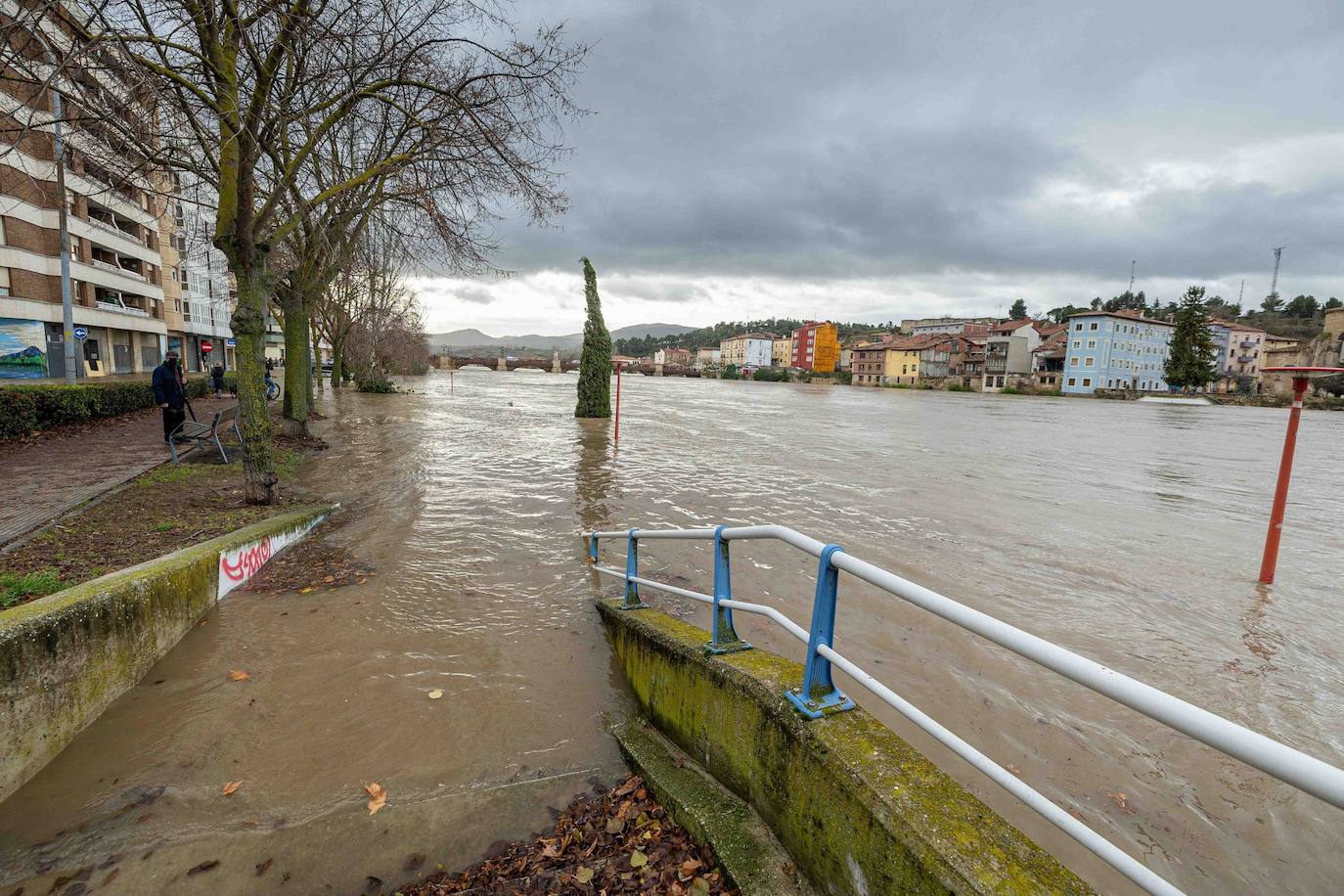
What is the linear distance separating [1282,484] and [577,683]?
8416 mm

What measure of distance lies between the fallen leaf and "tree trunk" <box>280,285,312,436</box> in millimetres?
13881

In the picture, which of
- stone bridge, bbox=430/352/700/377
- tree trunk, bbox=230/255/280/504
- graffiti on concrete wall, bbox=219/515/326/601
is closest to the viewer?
graffiti on concrete wall, bbox=219/515/326/601

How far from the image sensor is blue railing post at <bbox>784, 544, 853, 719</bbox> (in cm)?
245

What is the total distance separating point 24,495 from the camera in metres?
7.16

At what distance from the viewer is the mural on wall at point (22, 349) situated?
26.2 m

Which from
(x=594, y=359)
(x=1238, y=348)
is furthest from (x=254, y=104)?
(x=1238, y=348)

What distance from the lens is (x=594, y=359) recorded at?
2500cm

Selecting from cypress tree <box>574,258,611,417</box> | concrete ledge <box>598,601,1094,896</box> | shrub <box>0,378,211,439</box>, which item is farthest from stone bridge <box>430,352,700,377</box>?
concrete ledge <box>598,601,1094,896</box>

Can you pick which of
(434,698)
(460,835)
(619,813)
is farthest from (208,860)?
(619,813)

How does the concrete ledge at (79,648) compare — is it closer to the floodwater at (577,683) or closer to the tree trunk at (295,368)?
the floodwater at (577,683)

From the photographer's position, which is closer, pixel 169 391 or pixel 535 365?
pixel 169 391

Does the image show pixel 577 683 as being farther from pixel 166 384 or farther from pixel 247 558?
pixel 166 384

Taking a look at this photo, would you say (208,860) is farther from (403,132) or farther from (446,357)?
(446,357)

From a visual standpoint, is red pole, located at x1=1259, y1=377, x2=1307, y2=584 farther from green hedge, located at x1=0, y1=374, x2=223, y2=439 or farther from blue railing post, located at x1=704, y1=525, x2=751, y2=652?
green hedge, located at x1=0, y1=374, x2=223, y2=439
